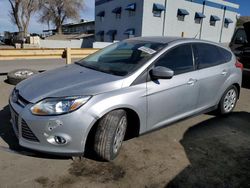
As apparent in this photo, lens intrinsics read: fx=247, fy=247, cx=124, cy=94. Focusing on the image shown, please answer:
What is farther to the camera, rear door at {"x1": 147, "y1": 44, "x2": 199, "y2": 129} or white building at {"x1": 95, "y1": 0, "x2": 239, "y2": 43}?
white building at {"x1": 95, "y1": 0, "x2": 239, "y2": 43}

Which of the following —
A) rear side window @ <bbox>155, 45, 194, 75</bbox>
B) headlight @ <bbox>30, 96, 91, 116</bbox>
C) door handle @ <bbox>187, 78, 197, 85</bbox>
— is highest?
rear side window @ <bbox>155, 45, 194, 75</bbox>

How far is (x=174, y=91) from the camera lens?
141 inches

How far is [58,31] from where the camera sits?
5256cm

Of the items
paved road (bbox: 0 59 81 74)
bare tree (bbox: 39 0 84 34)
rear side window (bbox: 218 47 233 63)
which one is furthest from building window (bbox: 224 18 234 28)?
rear side window (bbox: 218 47 233 63)

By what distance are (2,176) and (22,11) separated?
3421cm

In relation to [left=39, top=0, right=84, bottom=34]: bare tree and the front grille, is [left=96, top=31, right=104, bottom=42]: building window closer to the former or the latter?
[left=39, top=0, right=84, bottom=34]: bare tree

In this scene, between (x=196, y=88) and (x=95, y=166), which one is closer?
(x=95, y=166)

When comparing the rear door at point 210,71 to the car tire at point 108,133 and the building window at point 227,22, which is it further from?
the building window at point 227,22

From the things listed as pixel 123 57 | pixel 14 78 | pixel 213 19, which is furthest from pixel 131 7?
pixel 123 57

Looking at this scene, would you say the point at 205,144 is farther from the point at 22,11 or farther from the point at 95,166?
the point at 22,11

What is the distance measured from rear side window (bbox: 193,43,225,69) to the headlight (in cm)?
219

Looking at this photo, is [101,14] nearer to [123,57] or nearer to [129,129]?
[123,57]

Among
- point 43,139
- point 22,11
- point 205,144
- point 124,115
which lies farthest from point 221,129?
point 22,11

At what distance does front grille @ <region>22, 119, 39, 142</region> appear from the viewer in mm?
2825
